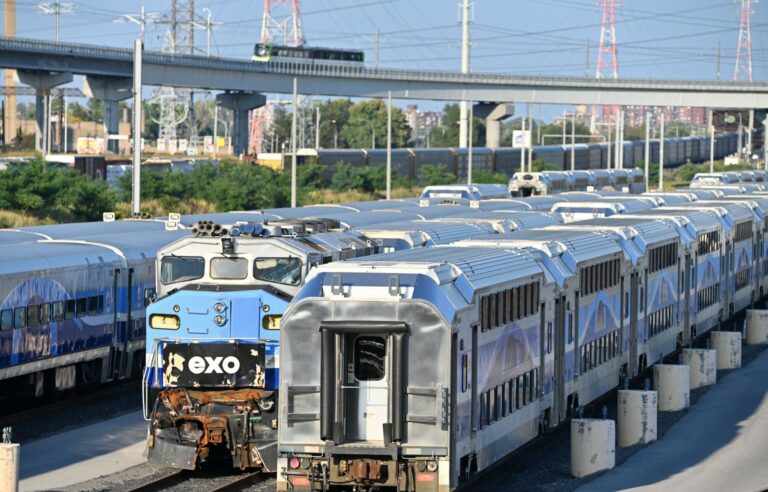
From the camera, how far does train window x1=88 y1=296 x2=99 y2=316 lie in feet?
92.7

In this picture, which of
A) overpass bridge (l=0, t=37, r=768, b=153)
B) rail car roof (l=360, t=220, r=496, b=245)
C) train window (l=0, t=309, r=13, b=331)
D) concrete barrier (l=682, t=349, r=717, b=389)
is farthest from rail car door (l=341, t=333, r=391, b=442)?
overpass bridge (l=0, t=37, r=768, b=153)

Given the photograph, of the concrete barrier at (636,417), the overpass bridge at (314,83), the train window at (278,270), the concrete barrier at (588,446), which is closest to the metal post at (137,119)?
the concrete barrier at (636,417)

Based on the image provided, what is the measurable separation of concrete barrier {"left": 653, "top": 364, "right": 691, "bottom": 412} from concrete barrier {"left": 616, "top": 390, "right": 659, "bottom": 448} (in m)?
3.85

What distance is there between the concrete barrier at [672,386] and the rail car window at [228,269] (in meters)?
11.7

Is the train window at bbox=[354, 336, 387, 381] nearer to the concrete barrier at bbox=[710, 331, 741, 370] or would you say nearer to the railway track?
the railway track

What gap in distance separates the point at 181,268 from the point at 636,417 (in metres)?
A: 9.01

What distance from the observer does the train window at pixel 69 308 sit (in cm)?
2745

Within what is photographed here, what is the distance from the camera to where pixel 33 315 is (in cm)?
2627

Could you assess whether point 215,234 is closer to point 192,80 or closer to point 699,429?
point 699,429

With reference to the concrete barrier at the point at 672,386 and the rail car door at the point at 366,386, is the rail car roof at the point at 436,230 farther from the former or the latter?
the rail car door at the point at 366,386

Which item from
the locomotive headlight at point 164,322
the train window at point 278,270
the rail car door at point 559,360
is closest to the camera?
the locomotive headlight at point 164,322

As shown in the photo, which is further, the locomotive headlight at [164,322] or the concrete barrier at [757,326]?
the concrete barrier at [757,326]

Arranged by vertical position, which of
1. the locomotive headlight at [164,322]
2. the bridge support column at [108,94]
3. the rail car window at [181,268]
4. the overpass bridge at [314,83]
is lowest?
the locomotive headlight at [164,322]

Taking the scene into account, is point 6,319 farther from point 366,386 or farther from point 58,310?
point 366,386
